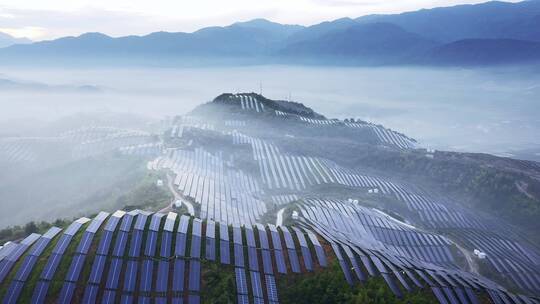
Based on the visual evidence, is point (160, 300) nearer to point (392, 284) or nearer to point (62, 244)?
point (62, 244)

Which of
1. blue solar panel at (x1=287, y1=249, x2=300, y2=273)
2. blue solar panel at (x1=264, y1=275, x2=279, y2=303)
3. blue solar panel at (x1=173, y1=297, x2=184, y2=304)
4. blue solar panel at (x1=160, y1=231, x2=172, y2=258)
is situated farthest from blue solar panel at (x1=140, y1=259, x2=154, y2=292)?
blue solar panel at (x1=287, y1=249, x2=300, y2=273)

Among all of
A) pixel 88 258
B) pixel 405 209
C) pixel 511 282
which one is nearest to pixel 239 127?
pixel 405 209

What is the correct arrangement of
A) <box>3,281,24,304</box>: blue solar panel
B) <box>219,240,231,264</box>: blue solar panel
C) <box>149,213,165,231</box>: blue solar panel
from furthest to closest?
<box>149,213,165,231</box>: blue solar panel, <box>219,240,231,264</box>: blue solar panel, <box>3,281,24,304</box>: blue solar panel

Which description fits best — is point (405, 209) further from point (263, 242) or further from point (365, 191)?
point (263, 242)

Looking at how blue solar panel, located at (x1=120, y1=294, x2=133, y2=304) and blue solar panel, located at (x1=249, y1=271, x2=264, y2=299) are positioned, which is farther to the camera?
blue solar panel, located at (x1=249, y1=271, x2=264, y2=299)

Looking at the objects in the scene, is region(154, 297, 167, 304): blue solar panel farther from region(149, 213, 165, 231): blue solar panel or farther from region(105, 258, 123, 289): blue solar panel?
region(149, 213, 165, 231): blue solar panel

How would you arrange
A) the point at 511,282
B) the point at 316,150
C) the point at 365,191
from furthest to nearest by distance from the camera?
the point at 316,150, the point at 365,191, the point at 511,282

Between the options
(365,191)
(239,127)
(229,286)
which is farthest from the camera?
(239,127)
